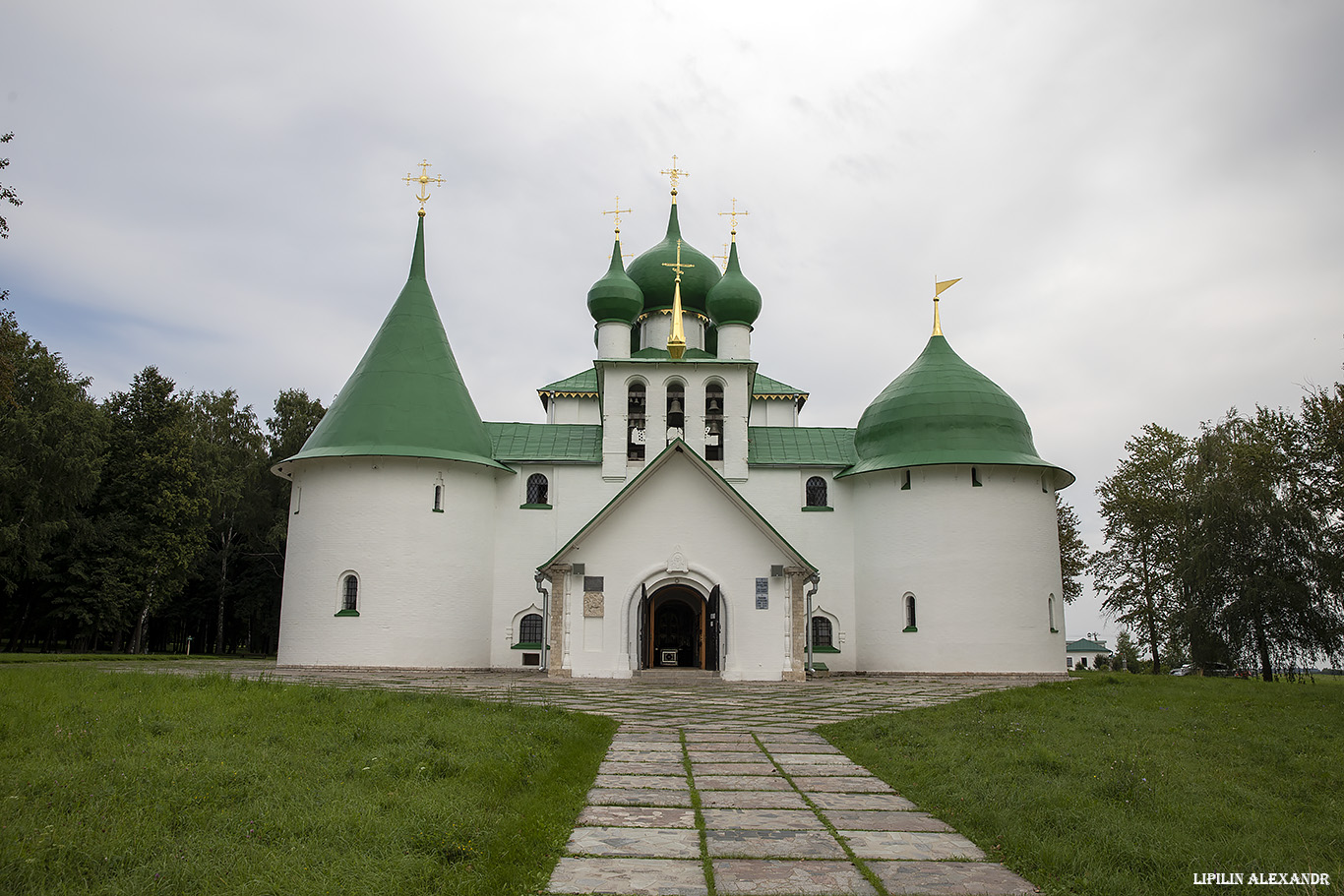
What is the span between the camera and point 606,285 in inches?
1080

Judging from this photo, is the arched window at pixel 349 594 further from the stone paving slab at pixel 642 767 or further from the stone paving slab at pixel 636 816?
the stone paving slab at pixel 636 816

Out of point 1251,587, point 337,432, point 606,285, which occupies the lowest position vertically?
point 1251,587

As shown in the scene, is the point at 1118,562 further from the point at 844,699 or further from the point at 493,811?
the point at 493,811

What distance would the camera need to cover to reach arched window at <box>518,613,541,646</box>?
79.5 feet

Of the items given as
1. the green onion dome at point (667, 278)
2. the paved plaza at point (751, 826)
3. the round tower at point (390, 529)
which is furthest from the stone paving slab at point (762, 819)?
the green onion dome at point (667, 278)

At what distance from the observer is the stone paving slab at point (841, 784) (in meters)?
6.73

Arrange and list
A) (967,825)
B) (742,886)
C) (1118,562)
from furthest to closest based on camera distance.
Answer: (1118,562), (967,825), (742,886)

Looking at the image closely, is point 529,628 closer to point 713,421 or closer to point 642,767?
point 713,421

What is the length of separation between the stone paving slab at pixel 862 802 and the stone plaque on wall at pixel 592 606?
13.8m

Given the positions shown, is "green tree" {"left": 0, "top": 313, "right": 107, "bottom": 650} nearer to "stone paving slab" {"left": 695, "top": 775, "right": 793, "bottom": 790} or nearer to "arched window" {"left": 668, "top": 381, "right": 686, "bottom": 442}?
"arched window" {"left": 668, "top": 381, "right": 686, "bottom": 442}

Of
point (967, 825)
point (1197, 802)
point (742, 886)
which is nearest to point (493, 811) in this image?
point (742, 886)

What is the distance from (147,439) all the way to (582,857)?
31.5m

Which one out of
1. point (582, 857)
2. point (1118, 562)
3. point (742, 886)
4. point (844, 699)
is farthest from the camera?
point (1118, 562)

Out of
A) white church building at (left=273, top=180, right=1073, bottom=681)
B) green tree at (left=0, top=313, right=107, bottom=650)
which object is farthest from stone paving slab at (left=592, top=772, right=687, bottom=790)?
green tree at (left=0, top=313, right=107, bottom=650)
